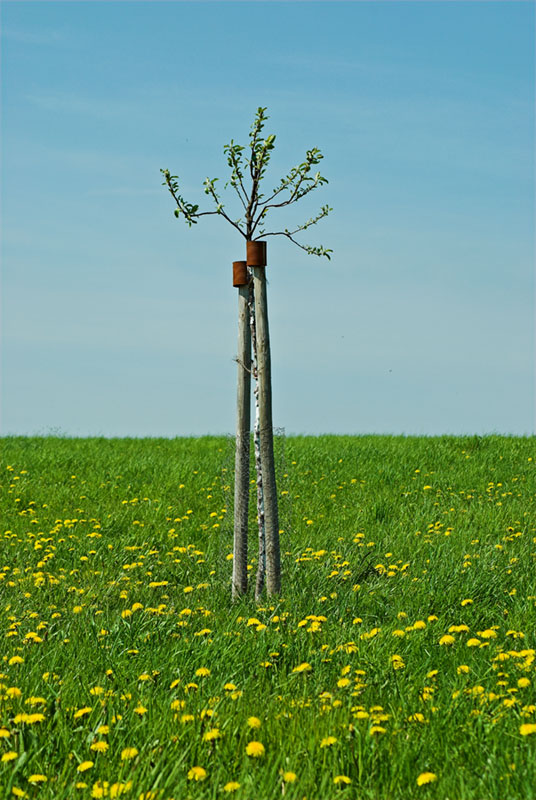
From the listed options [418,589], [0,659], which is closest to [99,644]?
[0,659]

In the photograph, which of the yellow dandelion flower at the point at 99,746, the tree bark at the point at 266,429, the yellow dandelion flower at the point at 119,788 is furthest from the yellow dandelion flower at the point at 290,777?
the tree bark at the point at 266,429

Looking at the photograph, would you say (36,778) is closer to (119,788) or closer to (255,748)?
(119,788)

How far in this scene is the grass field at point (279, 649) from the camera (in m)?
3.34

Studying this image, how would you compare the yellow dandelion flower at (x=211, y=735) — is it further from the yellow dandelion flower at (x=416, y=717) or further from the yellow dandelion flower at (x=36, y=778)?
the yellow dandelion flower at (x=416, y=717)

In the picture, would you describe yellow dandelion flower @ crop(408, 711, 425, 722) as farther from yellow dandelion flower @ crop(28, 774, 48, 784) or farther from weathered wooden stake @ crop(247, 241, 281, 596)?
weathered wooden stake @ crop(247, 241, 281, 596)

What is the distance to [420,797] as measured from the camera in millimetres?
3146

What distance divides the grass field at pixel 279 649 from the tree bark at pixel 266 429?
369 millimetres

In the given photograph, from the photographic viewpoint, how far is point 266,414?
644 centimetres

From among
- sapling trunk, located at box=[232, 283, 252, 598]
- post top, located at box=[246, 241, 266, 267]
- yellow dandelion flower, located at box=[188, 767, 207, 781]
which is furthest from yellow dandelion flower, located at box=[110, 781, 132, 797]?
post top, located at box=[246, 241, 266, 267]

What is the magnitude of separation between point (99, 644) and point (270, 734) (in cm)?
208

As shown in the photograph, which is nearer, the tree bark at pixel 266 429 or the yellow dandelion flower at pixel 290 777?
the yellow dandelion flower at pixel 290 777

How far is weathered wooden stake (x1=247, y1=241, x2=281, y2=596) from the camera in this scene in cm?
638

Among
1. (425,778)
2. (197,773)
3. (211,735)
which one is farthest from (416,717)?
(197,773)

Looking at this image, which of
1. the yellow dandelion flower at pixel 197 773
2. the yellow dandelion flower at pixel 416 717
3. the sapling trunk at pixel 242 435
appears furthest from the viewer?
the sapling trunk at pixel 242 435
